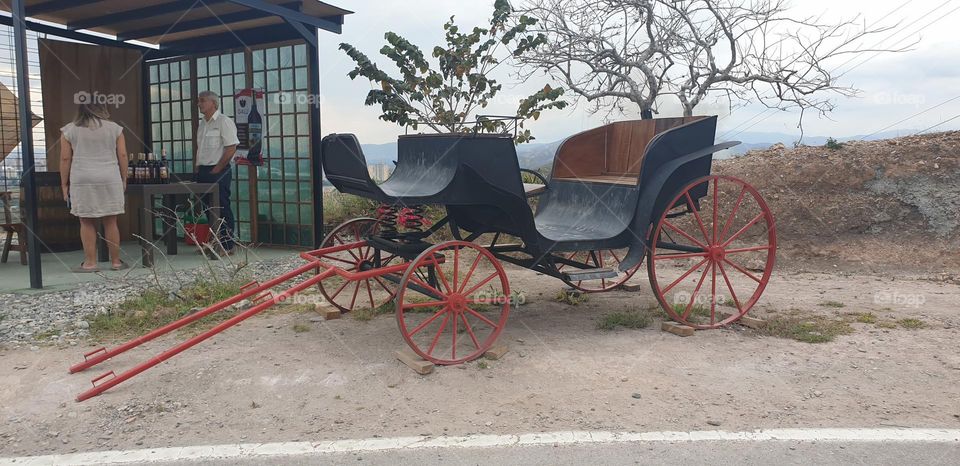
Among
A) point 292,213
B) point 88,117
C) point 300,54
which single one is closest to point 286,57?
point 300,54

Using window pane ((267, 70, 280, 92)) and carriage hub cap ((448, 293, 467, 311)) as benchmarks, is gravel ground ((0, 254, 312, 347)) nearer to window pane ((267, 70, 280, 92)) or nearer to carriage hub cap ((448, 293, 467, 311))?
window pane ((267, 70, 280, 92))

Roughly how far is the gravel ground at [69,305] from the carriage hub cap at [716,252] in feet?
13.5

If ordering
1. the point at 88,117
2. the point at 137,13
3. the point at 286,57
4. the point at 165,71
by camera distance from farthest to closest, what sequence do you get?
the point at 165,71
the point at 286,57
the point at 137,13
the point at 88,117

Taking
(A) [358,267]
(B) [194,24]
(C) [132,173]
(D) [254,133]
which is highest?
(B) [194,24]

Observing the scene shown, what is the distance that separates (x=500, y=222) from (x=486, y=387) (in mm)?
1392

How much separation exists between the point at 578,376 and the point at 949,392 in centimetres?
205

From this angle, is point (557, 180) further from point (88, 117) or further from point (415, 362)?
point (88, 117)

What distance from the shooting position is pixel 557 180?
606 cm

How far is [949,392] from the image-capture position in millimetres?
3922

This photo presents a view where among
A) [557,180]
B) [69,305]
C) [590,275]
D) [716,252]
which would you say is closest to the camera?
[590,275]

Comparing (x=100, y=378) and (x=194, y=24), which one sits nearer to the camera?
(x=100, y=378)

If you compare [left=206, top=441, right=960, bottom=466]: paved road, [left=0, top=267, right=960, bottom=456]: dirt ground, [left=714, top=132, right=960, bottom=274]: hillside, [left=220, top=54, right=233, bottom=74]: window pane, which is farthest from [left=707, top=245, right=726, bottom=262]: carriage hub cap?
[left=220, top=54, right=233, bottom=74]: window pane

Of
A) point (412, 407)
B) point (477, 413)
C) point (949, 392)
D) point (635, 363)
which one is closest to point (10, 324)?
point (412, 407)

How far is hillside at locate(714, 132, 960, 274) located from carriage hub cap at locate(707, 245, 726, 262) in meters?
3.50
